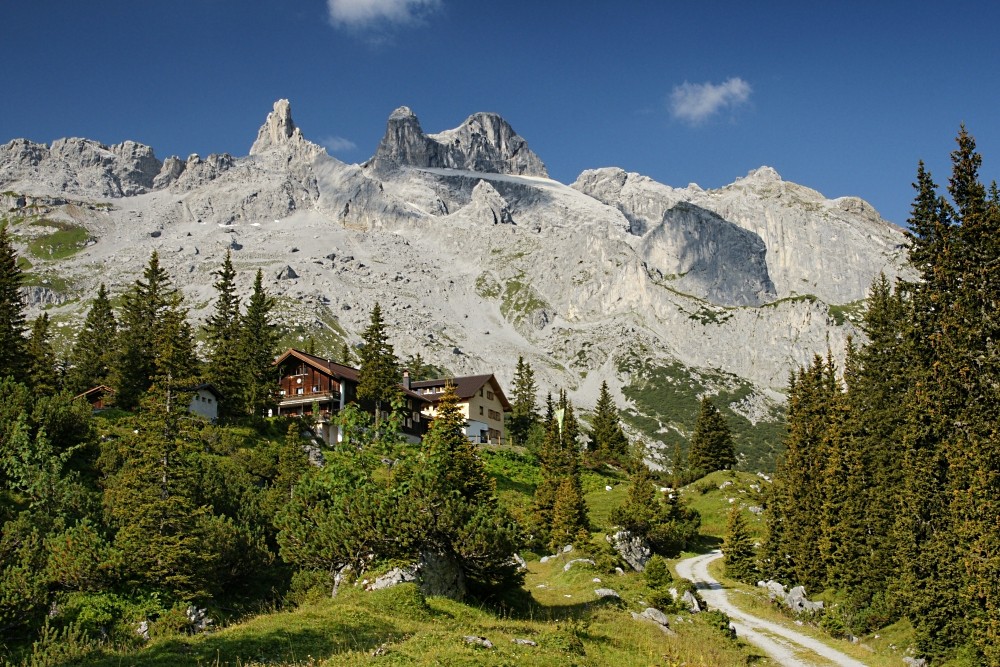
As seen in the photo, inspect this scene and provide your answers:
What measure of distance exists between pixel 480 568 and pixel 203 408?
140ft

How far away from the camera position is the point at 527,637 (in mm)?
19484

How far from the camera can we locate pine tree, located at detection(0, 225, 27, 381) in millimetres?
50281

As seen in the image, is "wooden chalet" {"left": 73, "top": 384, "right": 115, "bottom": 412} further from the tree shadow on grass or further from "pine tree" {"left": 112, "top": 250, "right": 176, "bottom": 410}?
the tree shadow on grass

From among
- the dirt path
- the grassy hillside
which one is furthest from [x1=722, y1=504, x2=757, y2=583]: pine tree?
the grassy hillside

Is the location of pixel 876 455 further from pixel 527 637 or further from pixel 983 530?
pixel 527 637

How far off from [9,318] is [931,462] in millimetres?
60670

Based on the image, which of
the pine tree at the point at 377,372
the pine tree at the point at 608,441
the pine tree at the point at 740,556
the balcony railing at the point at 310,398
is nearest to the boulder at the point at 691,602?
the pine tree at the point at 740,556

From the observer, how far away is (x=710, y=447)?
10056 cm

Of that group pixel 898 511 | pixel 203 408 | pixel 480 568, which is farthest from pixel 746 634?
pixel 203 408

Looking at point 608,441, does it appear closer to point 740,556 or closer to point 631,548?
point 631,548

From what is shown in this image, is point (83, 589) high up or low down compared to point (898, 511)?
down

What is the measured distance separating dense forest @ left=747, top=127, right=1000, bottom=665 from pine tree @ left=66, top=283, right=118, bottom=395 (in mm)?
61345

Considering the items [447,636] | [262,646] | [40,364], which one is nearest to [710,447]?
[40,364]

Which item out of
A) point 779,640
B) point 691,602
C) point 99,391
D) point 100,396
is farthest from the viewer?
point 100,396
